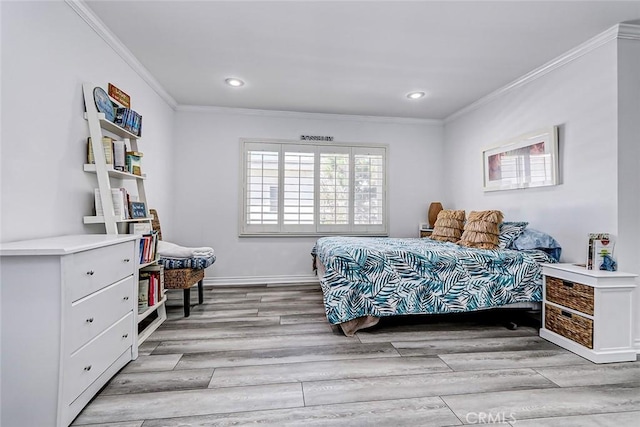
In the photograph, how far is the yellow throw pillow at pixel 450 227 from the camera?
11.7 feet

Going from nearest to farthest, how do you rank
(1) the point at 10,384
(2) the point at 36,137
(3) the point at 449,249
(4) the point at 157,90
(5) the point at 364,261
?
(1) the point at 10,384 < (2) the point at 36,137 < (5) the point at 364,261 < (3) the point at 449,249 < (4) the point at 157,90

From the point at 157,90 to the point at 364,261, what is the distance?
306 cm

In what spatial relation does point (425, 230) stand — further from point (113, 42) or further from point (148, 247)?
point (113, 42)

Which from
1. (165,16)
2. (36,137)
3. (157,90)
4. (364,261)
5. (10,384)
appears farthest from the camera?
(157,90)

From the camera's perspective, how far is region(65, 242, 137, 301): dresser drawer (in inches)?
56.2

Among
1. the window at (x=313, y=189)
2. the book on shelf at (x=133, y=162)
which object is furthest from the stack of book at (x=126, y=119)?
the window at (x=313, y=189)

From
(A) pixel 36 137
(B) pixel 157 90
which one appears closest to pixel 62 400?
(A) pixel 36 137

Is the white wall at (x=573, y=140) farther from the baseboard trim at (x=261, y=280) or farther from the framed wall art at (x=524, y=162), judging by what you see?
the baseboard trim at (x=261, y=280)

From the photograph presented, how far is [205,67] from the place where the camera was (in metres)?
3.02

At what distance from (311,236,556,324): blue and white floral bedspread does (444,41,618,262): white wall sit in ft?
1.51

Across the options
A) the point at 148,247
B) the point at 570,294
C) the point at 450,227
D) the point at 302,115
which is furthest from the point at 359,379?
the point at 302,115

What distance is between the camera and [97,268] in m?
1.64

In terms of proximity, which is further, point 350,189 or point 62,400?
point 350,189

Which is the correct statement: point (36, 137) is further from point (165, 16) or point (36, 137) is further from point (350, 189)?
point (350, 189)
